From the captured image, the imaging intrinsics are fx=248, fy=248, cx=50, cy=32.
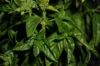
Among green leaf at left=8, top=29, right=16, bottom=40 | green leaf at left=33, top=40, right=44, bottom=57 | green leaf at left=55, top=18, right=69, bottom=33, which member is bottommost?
green leaf at left=8, top=29, right=16, bottom=40

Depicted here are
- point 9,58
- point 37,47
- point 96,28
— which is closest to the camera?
point 37,47

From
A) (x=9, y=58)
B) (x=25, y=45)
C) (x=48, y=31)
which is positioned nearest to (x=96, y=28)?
(x=48, y=31)

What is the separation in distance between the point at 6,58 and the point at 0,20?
0.73ft

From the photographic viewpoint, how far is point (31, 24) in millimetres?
1023

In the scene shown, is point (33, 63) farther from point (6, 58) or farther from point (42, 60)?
point (6, 58)

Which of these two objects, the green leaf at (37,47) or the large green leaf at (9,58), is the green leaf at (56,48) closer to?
the green leaf at (37,47)

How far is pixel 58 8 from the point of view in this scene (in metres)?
1.19

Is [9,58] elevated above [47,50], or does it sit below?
below

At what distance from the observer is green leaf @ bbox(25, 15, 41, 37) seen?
39.4 inches

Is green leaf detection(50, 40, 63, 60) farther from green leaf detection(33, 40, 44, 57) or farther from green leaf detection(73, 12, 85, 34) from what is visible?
green leaf detection(73, 12, 85, 34)

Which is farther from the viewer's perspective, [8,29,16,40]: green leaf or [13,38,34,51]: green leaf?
[8,29,16,40]: green leaf

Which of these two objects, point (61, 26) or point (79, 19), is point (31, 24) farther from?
point (79, 19)

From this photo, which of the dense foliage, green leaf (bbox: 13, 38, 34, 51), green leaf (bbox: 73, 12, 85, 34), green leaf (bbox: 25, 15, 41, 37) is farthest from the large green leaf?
green leaf (bbox: 73, 12, 85, 34)

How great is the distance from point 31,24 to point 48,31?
0.17 m
